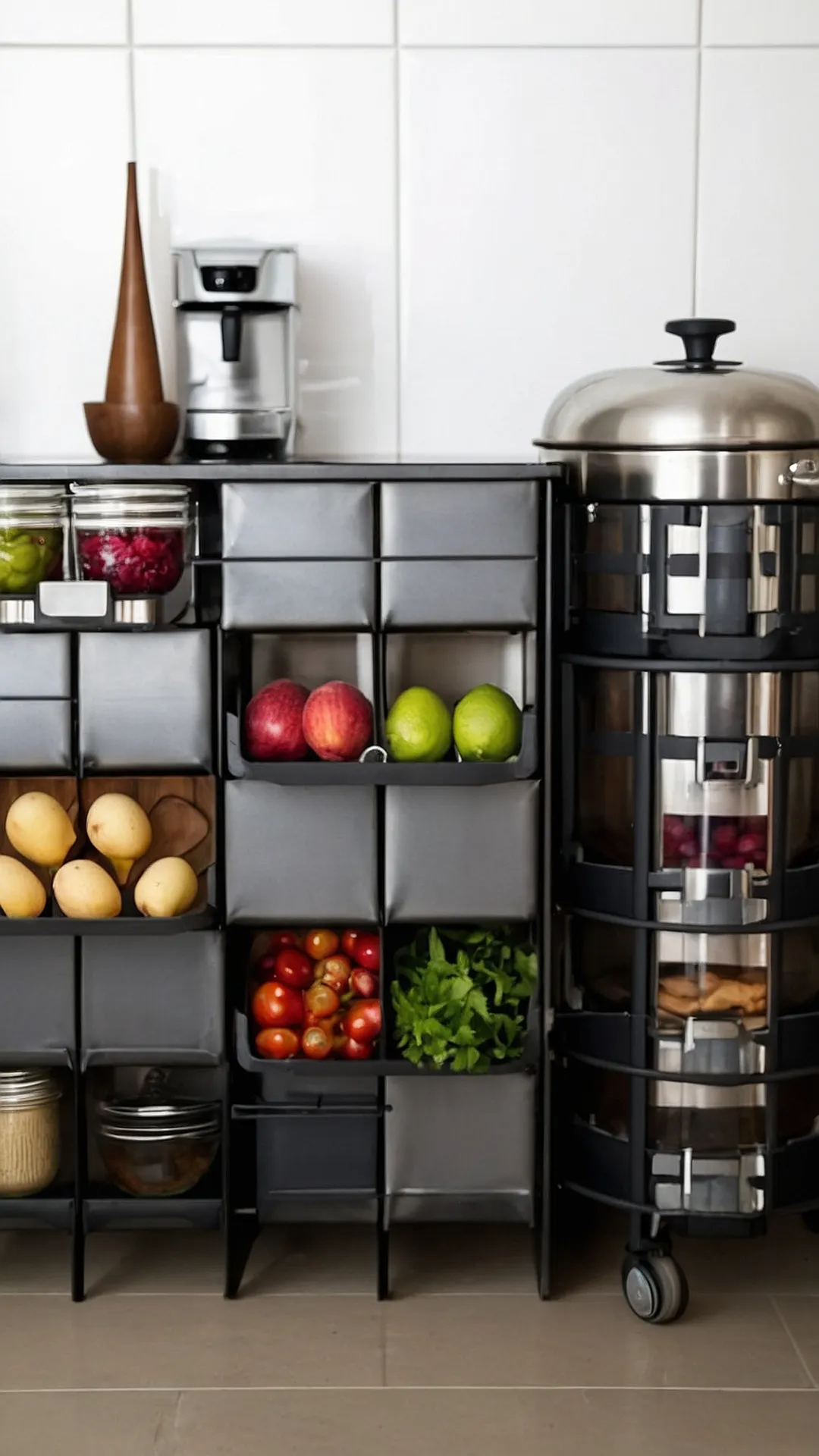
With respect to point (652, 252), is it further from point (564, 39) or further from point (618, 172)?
point (564, 39)

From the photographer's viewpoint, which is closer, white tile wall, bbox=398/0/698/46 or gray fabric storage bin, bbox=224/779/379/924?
gray fabric storage bin, bbox=224/779/379/924

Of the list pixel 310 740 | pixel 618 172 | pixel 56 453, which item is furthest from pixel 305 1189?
pixel 618 172

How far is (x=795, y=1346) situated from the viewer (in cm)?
197

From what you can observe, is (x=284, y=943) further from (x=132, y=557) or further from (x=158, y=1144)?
(x=132, y=557)

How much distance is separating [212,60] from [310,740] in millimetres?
968

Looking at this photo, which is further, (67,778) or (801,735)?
(67,778)

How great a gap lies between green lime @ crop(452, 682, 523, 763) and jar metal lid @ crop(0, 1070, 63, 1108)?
697 mm

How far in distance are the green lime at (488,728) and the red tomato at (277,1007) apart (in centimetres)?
38

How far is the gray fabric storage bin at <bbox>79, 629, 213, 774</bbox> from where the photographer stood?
78.4 inches

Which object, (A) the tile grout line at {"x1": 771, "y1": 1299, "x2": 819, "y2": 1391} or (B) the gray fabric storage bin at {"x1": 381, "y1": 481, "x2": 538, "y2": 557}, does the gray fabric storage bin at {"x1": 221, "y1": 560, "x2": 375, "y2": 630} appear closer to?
(B) the gray fabric storage bin at {"x1": 381, "y1": 481, "x2": 538, "y2": 557}

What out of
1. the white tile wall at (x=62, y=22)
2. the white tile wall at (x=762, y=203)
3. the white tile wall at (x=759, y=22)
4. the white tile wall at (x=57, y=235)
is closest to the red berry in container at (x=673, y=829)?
the white tile wall at (x=762, y=203)

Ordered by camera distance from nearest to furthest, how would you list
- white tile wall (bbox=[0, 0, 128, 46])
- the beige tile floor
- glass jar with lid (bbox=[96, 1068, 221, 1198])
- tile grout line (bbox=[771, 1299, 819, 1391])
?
the beige tile floor, tile grout line (bbox=[771, 1299, 819, 1391]), glass jar with lid (bbox=[96, 1068, 221, 1198]), white tile wall (bbox=[0, 0, 128, 46])

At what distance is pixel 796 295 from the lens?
2289 mm

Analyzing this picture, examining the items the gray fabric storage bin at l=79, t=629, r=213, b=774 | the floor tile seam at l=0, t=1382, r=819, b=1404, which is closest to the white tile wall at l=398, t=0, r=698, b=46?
the gray fabric storage bin at l=79, t=629, r=213, b=774
